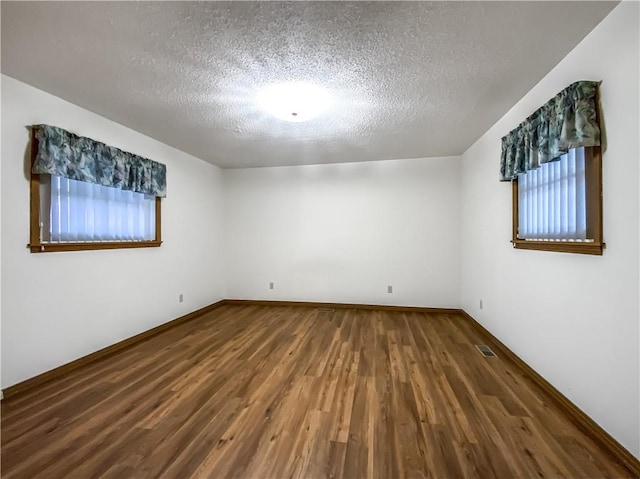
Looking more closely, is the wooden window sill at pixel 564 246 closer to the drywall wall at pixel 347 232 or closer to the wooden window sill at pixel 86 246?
the drywall wall at pixel 347 232

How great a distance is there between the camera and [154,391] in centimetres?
205

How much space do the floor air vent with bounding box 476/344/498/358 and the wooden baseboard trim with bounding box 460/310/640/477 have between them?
14 cm

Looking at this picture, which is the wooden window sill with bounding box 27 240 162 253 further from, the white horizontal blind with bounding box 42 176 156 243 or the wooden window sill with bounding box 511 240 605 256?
the wooden window sill with bounding box 511 240 605 256

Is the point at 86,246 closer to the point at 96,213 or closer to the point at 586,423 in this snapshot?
the point at 96,213

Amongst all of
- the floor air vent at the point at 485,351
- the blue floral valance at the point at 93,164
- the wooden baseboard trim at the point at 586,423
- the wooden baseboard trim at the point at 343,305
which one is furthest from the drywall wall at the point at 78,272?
the wooden baseboard trim at the point at 586,423

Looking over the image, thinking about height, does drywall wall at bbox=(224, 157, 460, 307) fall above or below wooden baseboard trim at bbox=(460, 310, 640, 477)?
above

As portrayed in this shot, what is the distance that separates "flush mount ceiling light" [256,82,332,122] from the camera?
6.93 ft

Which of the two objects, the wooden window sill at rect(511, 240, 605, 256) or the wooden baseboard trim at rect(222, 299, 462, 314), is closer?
the wooden window sill at rect(511, 240, 605, 256)

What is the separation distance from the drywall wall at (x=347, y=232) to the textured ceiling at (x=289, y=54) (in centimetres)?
155

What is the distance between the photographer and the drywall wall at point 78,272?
2.00m

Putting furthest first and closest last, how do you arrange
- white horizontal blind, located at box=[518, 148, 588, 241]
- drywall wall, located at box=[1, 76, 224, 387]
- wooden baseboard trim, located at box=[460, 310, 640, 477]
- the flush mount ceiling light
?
1. the flush mount ceiling light
2. drywall wall, located at box=[1, 76, 224, 387]
3. white horizontal blind, located at box=[518, 148, 588, 241]
4. wooden baseboard trim, located at box=[460, 310, 640, 477]

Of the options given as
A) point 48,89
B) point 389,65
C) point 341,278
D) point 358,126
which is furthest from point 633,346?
point 48,89

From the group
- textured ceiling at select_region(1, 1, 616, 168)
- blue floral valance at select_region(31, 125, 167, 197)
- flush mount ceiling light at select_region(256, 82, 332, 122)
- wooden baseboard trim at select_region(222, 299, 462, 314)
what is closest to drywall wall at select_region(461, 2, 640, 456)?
textured ceiling at select_region(1, 1, 616, 168)

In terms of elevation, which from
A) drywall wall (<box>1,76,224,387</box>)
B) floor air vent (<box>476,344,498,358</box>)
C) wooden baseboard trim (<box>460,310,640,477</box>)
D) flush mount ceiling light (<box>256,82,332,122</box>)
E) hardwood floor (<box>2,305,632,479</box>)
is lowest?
hardwood floor (<box>2,305,632,479</box>)
